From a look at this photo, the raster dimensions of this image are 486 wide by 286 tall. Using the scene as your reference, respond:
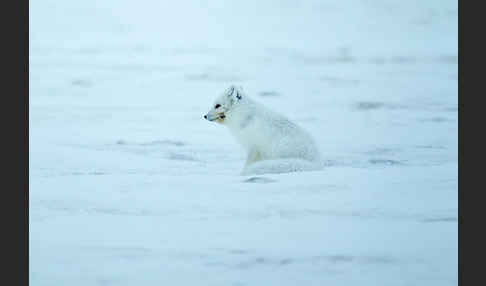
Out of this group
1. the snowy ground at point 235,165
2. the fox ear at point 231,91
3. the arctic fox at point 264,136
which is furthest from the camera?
the fox ear at point 231,91

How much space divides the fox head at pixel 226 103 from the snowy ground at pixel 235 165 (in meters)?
0.50

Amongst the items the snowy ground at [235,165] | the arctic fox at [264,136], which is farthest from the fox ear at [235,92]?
the snowy ground at [235,165]

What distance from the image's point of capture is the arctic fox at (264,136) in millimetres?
5836

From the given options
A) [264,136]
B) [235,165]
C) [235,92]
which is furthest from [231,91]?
[235,165]

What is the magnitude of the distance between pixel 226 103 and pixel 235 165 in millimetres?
765

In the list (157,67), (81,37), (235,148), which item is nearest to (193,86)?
(157,67)

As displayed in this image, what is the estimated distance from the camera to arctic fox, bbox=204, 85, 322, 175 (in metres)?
5.84

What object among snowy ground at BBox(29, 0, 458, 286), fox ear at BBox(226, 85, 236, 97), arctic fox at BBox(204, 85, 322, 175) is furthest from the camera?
fox ear at BBox(226, 85, 236, 97)

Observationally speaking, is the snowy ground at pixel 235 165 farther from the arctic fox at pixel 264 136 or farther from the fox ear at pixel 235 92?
the fox ear at pixel 235 92

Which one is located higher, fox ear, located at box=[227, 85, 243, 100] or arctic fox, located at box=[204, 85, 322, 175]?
fox ear, located at box=[227, 85, 243, 100]

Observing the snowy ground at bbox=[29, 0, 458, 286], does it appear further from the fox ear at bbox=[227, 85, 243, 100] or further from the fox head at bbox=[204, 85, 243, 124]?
the fox ear at bbox=[227, 85, 243, 100]

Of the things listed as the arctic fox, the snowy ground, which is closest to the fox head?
the arctic fox

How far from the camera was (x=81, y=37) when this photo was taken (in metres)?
15.6

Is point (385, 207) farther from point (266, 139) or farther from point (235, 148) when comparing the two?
point (235, 148)
